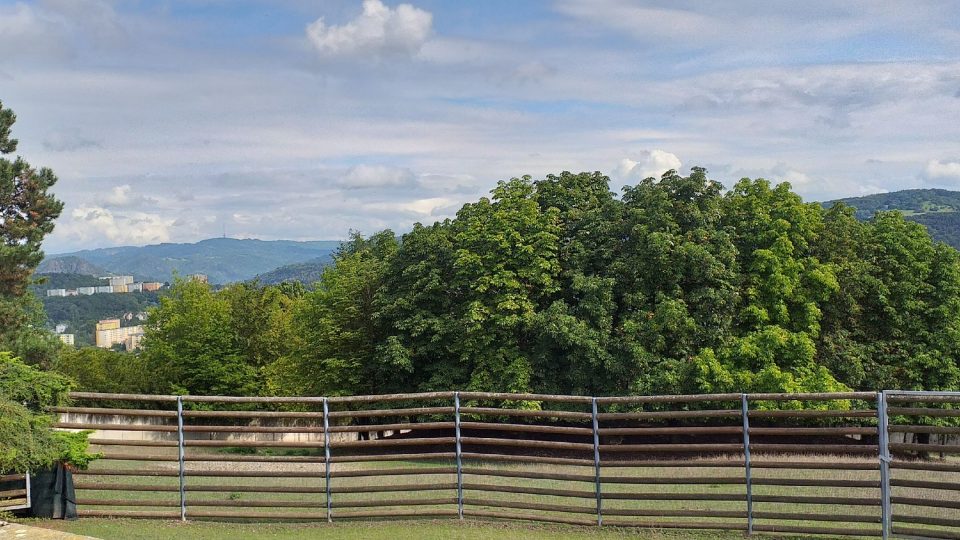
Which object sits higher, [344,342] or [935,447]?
[935,447]

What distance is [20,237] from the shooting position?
2562 cm

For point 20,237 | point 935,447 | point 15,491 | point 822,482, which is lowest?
point 15,491

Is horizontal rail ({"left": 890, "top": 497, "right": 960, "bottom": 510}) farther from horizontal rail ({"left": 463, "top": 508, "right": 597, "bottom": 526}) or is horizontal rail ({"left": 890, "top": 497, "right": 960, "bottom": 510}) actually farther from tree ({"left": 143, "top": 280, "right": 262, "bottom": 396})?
tree ({"left": 143, "top": 280, "right": 262, "bottom": 396})

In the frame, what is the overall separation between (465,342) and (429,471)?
1843 centimetres

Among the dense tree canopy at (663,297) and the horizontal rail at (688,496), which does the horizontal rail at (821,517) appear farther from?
the dense tree canopy at (663,297)

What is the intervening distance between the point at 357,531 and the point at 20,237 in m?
21.1

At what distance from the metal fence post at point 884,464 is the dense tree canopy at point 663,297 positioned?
15.4 m

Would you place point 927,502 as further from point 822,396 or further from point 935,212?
point 935,212

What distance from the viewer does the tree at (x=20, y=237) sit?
24438 millimetres

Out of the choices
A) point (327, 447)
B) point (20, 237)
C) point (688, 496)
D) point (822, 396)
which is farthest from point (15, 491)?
point (20, 237)

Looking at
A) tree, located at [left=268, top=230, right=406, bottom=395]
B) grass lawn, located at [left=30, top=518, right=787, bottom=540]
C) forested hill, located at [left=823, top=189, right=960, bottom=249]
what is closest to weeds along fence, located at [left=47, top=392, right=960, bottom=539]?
grass lawn, located at [left=30, top=518, right=787, bottom=540]

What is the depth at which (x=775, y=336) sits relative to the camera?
25.0 meters

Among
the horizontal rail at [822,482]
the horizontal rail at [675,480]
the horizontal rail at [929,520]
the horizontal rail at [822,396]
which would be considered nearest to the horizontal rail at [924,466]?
the horizontal rail at [822,482]

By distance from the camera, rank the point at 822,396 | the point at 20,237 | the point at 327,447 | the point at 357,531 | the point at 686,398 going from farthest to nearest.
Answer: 1. the point at 20,237
2. the point at 327,447
3. the point at 357,531
4. the point at 686,398
5. the point at 822,396
